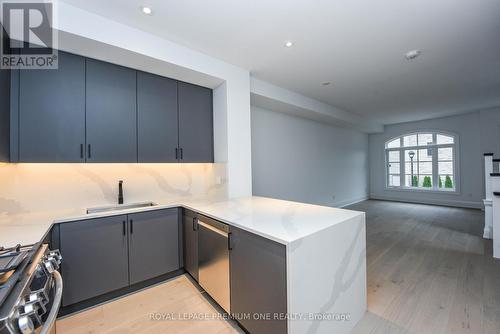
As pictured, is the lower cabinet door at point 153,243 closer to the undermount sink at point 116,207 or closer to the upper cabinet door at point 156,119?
the undermount sink at point 116,207

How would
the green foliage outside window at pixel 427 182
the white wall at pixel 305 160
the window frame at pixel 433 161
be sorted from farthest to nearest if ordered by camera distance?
the green foliage outside window at pixel 427 182, the window frame at pixel 433 161, the white wall at pixel 305 160

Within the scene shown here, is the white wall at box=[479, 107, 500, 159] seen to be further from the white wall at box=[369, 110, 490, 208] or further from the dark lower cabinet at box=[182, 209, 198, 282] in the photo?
the dark lower cabinet at box=[182, 209, 198, 282]

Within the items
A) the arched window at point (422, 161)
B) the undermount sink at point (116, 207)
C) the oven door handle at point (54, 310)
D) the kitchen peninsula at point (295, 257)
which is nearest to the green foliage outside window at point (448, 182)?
the arched window at point (422, 161)

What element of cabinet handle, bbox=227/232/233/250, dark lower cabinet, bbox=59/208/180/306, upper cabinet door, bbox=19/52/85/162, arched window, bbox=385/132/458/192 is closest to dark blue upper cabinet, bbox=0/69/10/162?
upper cabinet door, bbox=19/52/85/162

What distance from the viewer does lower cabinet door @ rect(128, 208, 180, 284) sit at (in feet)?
6.86

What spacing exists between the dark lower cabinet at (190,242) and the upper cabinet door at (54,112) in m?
1.18

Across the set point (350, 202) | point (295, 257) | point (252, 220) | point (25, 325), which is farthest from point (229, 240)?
point (350, 202)

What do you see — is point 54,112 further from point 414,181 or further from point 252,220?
point 414,181

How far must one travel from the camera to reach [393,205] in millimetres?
6422

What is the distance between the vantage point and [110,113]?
2.14 m

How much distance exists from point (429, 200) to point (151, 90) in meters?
8.18

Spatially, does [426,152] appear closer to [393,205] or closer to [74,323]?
[393,205]

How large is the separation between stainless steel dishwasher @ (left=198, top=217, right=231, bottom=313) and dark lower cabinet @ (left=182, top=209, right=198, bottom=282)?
0.09m

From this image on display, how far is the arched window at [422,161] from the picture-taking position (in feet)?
20.6
